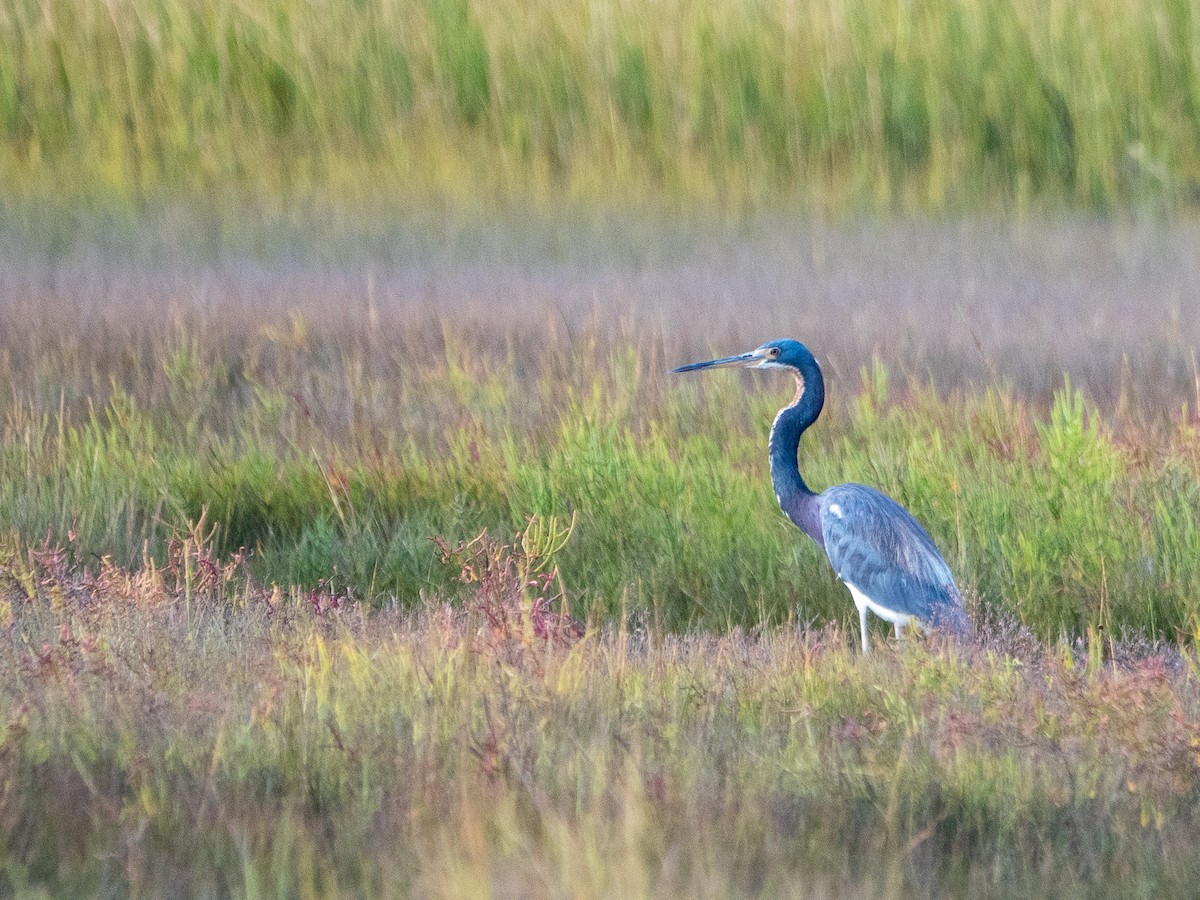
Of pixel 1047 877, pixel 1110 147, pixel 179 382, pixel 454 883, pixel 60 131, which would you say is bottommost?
pixel 1047 877

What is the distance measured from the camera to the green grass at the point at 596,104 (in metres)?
8.31

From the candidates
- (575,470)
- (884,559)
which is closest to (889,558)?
(884,559)

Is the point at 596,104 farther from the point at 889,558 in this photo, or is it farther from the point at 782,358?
the point at 889,558

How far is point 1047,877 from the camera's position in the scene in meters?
2.71

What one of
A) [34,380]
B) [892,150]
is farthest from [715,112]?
[34,380]

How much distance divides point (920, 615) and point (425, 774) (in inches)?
89.6

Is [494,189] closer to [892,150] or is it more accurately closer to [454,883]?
[892,150]

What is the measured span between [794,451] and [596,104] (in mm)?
3777

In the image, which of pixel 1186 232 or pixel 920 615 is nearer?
pixel 920 615

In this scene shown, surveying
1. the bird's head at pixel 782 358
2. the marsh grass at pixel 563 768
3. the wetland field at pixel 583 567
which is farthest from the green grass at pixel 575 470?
the marsh grass at pixel 563 768

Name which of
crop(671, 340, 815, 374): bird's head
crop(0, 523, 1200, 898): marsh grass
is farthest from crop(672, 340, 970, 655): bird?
crop(0, 523, 1200, 898): marsh grass

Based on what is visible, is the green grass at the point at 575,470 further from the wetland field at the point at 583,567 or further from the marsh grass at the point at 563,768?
the marsh grass at the point at 563,768

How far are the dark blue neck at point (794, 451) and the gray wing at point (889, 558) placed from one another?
1.07ft

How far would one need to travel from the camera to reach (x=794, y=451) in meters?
5.51
